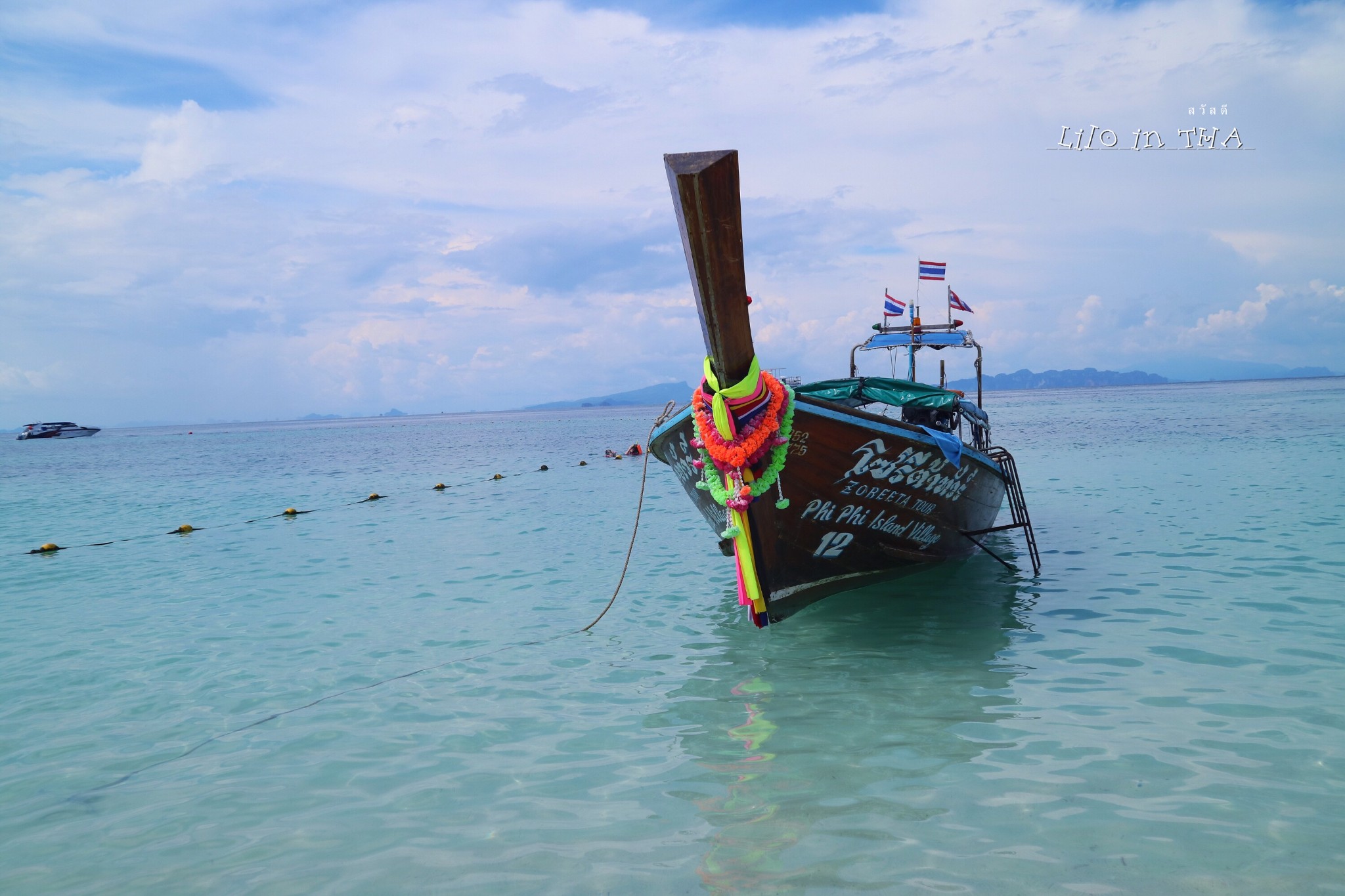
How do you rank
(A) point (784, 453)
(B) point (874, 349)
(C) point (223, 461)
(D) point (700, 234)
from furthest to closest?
(C) point (223, 461) → (B) point (874, 349) → (A) point (784, 453) → (D) point (700, 234)

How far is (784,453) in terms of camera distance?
23.9ft

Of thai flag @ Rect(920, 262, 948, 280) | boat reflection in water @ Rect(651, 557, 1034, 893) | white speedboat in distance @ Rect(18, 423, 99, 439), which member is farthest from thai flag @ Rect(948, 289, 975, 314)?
white speedboat in distance @ Rect(18, 423, 99, 439)

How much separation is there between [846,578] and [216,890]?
22.9ft

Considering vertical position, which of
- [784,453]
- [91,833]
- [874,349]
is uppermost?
[874,349]

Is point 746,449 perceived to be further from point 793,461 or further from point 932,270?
point 932,270

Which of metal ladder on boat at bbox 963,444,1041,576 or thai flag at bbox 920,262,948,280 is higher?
thai flag at bbox 920,262,948,280

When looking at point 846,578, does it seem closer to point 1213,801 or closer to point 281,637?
point 1213,801

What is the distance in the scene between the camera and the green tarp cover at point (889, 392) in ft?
33.4

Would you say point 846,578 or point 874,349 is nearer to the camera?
point 846,578

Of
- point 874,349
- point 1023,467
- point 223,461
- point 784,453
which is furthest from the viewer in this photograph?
point 223,461

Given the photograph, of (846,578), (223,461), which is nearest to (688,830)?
(846,578)

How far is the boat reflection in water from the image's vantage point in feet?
13.8

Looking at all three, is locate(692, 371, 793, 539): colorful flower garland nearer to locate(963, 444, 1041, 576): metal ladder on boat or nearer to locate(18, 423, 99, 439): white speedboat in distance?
locate(963, 444, 1041, 576): metal ladder on boat

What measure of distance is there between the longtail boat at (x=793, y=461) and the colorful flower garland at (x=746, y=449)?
0.01 meters
